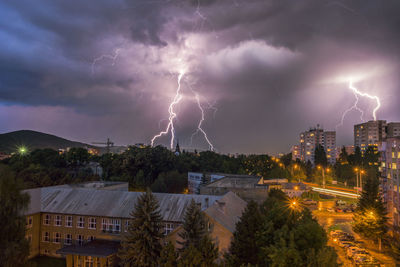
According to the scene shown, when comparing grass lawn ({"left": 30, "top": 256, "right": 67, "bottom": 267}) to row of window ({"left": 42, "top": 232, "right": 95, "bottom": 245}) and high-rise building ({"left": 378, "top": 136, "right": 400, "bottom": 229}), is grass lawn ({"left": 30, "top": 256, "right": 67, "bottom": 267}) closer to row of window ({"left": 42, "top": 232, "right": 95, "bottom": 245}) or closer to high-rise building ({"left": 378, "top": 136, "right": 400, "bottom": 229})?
row of window ({"left": 42, "top": 232, "right": 95, "bottom": 245})

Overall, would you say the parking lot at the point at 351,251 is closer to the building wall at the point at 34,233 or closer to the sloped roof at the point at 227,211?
the sloped roof at the point at 227,211

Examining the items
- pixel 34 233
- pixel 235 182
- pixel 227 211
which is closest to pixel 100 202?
pixel 34 233

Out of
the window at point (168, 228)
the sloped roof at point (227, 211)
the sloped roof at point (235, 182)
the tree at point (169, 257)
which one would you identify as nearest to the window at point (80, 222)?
the window at point (168, 228)

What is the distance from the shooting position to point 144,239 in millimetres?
19656

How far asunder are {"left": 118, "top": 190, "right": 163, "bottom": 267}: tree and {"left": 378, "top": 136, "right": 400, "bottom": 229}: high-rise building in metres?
27.2

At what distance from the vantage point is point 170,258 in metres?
16.0

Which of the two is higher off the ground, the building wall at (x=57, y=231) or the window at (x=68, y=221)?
the window at (x=68, y=221)

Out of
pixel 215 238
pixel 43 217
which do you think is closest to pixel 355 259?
pixel 215 238

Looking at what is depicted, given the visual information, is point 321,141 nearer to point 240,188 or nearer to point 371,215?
point 240,188

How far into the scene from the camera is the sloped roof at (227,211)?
2224 cm

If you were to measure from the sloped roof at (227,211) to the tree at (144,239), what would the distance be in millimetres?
4203

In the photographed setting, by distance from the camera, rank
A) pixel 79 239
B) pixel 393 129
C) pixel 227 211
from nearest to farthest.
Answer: pixel 227 211 < pixel 79 239 < pixel 393 129

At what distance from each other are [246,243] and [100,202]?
15690 mm

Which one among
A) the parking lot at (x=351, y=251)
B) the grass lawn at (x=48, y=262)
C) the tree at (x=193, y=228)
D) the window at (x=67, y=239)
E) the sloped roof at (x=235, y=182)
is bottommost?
the grass lawn at (x=48, y=262)
